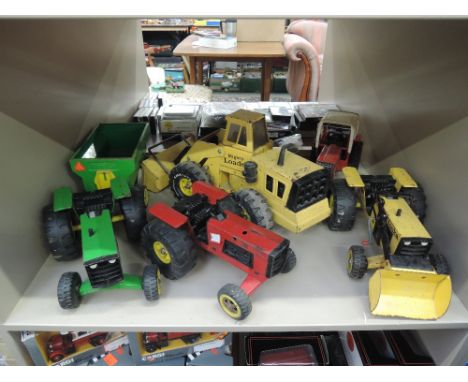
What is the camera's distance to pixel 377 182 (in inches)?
35.5

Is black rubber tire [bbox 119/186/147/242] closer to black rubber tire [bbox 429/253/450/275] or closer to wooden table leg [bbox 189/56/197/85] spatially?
black rubber tire [bbox 429/253/450/275]

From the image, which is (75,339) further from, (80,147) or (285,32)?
(285,32)

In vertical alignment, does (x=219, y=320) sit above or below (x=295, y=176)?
below

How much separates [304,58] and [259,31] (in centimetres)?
66

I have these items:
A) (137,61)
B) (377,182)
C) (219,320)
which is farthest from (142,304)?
(137,61)

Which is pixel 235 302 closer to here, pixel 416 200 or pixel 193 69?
pixel 416 200

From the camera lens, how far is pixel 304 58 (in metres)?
2.42

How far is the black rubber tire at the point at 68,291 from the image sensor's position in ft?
2.15

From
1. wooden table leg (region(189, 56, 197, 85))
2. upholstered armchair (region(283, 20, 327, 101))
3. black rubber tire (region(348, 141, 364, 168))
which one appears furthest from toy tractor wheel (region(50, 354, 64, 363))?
wooden table leg (region(189, 56, 197, 85))

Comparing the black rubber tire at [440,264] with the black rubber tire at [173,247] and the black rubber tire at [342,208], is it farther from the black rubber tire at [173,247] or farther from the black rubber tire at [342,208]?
the black rubber tire at [173,247]

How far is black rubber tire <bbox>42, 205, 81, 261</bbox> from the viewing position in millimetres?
737

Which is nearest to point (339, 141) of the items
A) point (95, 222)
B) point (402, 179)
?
point (402, 179)
